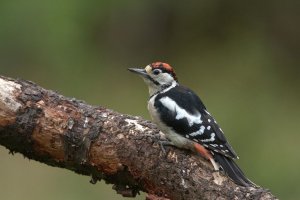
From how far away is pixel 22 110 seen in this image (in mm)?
3760

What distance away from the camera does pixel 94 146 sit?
3822 millimetres

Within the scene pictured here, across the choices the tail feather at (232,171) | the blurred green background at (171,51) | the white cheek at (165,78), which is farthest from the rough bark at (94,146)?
the blurred green background at (171,51)

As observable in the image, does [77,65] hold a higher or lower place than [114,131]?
higher

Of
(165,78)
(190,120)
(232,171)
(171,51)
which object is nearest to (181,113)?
(190,120)

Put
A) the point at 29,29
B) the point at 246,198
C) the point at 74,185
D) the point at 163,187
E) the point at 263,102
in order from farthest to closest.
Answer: the point at 29,29, the point at 263,102, the point at 74,185, the point at 163,187, the point at 246,198

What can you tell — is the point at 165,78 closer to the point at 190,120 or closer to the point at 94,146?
the point at 190,120

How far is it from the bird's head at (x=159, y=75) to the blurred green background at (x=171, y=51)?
300cm

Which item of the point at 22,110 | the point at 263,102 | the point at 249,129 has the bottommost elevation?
the point at 22,110

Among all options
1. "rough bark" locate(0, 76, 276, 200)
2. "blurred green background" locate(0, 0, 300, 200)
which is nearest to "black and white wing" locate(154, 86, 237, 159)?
"rough bark" locate(0, 76, 276, 200)

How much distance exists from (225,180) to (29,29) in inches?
210

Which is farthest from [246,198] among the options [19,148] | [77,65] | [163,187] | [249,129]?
[77,65]

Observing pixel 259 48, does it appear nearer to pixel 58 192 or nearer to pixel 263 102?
pixel 263 102

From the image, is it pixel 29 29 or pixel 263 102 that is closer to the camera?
pixel 263 102

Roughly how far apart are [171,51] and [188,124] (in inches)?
184
